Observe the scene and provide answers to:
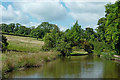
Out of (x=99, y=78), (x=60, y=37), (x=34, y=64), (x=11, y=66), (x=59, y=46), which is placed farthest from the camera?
(x=60, y=37)

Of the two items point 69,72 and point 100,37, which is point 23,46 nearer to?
point 100,37

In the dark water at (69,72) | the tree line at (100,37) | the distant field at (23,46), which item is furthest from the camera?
the distant field at (23,46)

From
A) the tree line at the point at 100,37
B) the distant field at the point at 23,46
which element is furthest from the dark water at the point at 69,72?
the distant field at the point at 23,46

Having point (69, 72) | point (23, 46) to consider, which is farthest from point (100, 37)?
point (69, 72)

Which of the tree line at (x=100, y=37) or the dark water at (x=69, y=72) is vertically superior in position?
the tree line at (x=100, y=37)

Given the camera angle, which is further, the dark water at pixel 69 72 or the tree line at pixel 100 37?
the tree line at pixel 100 37

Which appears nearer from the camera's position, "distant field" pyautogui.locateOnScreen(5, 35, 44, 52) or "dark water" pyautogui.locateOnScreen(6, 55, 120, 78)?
"dark water" pyautogui.locateOnScreen(6, 55, 120, 78)

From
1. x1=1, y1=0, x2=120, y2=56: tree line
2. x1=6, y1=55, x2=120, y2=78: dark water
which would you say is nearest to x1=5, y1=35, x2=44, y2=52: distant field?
x1=1, y1=0, x2=120, y2=56: tree line

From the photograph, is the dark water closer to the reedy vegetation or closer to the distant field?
the reedy vegetation

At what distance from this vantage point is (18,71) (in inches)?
657

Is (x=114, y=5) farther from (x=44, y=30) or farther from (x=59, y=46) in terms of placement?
(x=44, y=30)

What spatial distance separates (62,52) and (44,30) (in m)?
42.9

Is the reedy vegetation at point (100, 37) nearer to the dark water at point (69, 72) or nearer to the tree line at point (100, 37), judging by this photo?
the tree line at point (100, 37)

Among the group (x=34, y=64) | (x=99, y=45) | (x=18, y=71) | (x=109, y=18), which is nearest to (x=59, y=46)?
(x=99, y=45)
